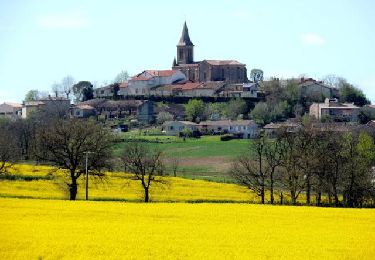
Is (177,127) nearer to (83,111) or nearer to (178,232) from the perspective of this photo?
(83,111)

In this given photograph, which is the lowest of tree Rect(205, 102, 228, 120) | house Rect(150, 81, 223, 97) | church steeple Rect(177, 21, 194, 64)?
tree Rect(205, 102, 228, 120)

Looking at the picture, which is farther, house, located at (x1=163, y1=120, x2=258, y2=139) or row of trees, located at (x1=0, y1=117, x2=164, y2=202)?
house, located at (x1=163, y1=120, x2=258, y2=139)

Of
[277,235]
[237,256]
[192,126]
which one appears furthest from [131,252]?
[192,126]

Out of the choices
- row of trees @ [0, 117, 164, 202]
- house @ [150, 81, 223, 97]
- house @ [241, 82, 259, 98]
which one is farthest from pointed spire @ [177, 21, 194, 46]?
row of trees @ [0, 117, 164, 202]

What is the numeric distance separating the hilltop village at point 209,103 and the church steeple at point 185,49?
147 inches

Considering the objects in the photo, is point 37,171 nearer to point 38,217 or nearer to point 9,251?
point 38,217

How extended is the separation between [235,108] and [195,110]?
5.54 m

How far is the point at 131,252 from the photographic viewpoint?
22.8 meters

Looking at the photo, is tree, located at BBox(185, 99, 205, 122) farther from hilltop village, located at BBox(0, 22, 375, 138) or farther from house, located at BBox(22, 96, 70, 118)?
house, located at BBox(22, 96, 70, 118)

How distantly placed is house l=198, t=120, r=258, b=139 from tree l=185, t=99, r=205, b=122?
859 cm

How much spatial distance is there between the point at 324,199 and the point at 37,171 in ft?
59.8

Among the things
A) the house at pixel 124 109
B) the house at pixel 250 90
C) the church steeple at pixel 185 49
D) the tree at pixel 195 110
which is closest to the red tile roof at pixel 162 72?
the church steeple at pixel 185 49

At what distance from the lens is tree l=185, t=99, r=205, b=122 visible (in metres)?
120

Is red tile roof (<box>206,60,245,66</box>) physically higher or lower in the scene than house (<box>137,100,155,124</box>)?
higher
